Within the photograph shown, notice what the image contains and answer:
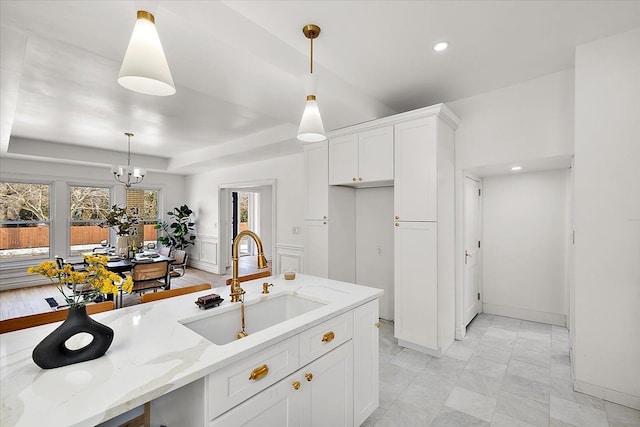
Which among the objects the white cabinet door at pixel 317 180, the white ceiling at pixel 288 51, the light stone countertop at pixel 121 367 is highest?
the white ceiling at pixel 288 51

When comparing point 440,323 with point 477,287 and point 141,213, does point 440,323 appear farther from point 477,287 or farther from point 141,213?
point 141,213

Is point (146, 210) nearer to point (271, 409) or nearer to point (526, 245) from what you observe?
point (271, 409)

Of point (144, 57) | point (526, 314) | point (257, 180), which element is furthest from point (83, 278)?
point (257, 180)

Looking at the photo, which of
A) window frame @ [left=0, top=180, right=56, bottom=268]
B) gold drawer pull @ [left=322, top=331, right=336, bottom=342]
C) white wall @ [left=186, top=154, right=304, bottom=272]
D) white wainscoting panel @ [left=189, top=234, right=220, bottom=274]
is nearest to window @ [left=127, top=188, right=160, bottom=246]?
white wall @ [left=186, top=154, right=304, bottom=272]

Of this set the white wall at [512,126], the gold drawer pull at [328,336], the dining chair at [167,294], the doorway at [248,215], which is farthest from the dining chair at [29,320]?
the doorway at [248,215]

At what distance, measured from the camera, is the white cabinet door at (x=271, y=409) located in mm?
1121

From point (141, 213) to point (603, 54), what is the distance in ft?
28.4

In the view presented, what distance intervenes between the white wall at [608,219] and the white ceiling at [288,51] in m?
0.33

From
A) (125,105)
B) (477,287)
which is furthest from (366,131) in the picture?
(125,105)

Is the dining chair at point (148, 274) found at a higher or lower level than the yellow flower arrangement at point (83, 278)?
lower

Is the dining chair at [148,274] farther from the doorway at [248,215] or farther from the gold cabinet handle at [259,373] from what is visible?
the doorway at [248,215]

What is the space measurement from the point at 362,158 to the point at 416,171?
0.66m

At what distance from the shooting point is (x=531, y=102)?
2.92 metres

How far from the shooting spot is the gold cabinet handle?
1.19 m
